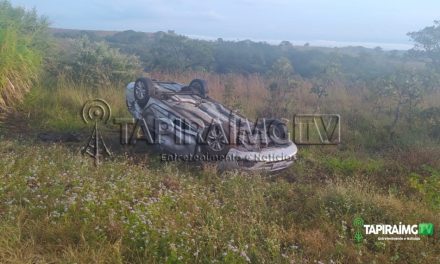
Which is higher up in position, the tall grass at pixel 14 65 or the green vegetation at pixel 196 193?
the tall grass at pixel 14 65

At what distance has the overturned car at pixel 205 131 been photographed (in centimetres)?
569

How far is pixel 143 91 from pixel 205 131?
1862 millimetres

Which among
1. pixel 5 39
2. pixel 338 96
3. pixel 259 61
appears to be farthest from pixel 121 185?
pixel 259 61

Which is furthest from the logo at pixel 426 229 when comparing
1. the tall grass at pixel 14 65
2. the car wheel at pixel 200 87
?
the tall grass at pixel 14 65

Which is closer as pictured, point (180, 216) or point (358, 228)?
point (180, 216)

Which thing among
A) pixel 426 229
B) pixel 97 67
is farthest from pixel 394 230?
pixel 97 67

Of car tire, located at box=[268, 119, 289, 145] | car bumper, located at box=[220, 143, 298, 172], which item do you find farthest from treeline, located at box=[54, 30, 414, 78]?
car bumper, located at box=[220, 143, 298, 172]

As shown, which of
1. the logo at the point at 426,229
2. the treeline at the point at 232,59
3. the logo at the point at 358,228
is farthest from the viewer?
the treeline at the point at 232,59

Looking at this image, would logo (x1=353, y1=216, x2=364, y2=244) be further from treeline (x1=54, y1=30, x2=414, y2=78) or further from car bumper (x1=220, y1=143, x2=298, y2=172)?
treeline (x1=54, y1=30, x2=414, y2=78)

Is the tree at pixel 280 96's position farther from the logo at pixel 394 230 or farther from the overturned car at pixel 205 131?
the logo at pixel 394 230

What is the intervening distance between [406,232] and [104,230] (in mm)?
3089

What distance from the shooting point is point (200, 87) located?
781 cm

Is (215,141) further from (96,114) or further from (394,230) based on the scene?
(96,114)

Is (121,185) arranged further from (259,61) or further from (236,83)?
(259,61)
